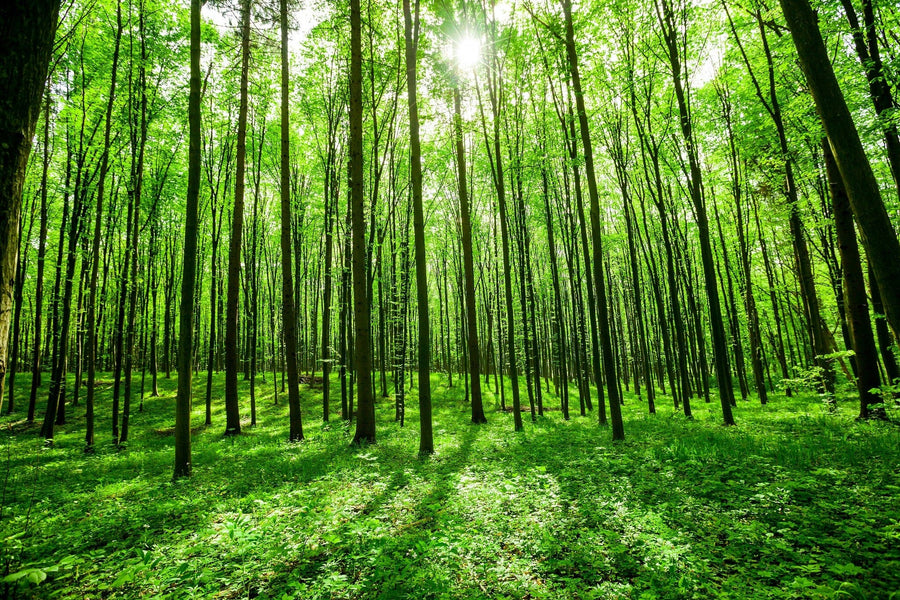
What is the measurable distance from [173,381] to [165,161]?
19223 millimetres

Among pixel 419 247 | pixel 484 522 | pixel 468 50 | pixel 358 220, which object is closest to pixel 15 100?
pixel 484 522

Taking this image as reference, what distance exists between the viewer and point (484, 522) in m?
4.99

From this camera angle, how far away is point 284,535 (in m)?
4.64

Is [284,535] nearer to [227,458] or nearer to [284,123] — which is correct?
[227,458]

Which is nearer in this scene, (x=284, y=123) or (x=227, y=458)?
(x=227, y=458)

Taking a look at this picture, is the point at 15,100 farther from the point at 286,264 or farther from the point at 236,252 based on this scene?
the point at 236,252

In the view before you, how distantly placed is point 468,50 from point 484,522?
558 inches

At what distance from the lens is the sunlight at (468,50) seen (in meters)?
12.4

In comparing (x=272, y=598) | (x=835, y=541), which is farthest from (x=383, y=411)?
(x=835, y=541)

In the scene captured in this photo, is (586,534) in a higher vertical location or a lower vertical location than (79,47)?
lower

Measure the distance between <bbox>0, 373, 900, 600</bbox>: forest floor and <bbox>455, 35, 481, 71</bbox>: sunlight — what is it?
13.1 m

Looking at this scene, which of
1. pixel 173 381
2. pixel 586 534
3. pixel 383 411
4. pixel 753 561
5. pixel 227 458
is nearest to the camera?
pixel 753 561

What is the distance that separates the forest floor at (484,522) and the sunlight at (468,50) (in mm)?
13130

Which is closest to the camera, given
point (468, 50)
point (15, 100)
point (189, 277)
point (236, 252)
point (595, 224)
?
point (15, 100)
